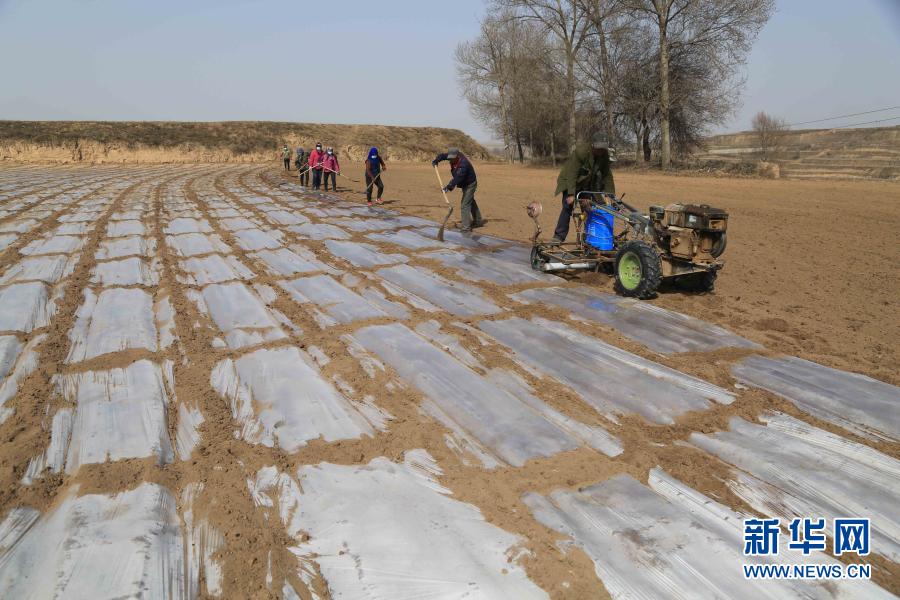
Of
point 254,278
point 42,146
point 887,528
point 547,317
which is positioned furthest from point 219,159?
point 887,528

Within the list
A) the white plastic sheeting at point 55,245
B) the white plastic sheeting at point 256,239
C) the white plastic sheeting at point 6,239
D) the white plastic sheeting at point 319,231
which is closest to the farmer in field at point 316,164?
the white plastic sheeting at point 319,231

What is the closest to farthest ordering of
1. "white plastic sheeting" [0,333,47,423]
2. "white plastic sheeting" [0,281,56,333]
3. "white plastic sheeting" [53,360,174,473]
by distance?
"white plastic sheeting" [53,360,174,473] → "white plastic sheeting" [0,333,47,423] → "white plastic sheeting" [0,281,56,333]

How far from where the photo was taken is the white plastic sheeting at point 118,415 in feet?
10.1

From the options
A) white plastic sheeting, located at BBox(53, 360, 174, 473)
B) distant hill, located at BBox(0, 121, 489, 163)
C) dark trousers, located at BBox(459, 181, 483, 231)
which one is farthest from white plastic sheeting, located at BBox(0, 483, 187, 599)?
distant hill, located at BBox(0, 121, 489, 163)

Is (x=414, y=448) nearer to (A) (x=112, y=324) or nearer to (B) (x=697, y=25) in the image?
(A) (x=112, y=324)

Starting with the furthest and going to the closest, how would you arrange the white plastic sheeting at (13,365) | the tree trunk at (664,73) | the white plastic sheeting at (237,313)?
1. the tree trunk at (664,73)
2. the white plastic sheeting at (237,313)
3. the white plastic sheeting at (13,365)

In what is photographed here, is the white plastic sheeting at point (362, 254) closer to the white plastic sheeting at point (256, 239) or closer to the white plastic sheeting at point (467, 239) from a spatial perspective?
the white plastic sheeting at point (256, 239)

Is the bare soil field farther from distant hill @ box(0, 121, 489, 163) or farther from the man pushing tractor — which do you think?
distant hill @ box(0, 121, 489, 163)

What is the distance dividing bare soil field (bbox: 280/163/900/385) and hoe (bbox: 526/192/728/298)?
0.91ft

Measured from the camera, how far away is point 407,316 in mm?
5395

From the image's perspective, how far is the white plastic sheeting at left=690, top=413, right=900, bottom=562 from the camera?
2.56m

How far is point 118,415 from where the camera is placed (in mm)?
3486

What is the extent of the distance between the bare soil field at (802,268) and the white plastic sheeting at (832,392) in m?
0.27

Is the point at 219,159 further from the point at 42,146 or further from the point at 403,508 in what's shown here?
the point at 403,508
